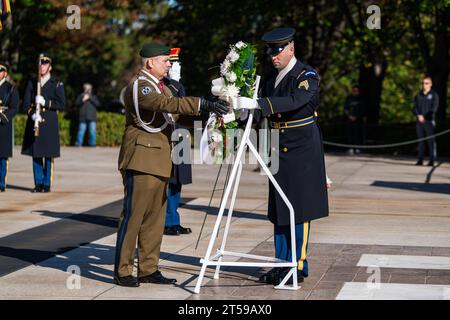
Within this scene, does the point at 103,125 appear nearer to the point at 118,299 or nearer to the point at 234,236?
the point at 234,236

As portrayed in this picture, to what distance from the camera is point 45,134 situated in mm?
15320

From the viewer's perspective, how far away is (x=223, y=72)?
7.91 meters

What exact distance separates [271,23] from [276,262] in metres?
23.3

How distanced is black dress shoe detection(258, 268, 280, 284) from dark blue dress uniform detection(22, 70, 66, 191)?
7532mm

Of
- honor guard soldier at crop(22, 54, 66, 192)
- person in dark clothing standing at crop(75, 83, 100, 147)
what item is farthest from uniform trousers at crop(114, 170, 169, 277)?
person in dark clothing standing at crop(75, 83, 100, 147)

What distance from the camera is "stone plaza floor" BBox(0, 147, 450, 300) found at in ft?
26.3

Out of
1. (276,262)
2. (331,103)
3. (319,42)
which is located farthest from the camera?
(331,103)

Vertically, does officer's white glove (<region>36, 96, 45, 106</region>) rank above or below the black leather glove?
below

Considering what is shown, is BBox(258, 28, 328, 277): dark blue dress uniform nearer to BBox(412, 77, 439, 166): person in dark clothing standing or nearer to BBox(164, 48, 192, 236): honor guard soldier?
BBox(164, 48, 192, 236): honor guard soldier

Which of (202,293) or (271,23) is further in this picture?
(271,23)

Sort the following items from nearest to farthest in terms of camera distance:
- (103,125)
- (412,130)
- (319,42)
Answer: (412,130) < (103,125) < (319,42)

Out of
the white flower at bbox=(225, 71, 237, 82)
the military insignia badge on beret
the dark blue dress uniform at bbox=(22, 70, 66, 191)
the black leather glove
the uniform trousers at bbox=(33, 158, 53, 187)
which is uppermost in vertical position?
the white flower at bbox=(225, 71, 237, 82)

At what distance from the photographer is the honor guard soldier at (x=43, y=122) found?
15.3 metres
